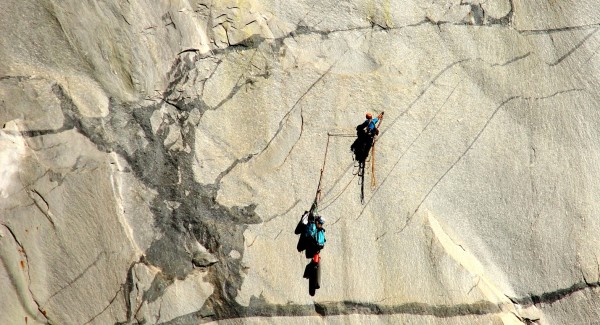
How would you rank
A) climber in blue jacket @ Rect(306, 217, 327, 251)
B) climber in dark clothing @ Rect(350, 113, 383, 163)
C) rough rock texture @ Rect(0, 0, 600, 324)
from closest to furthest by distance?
rough rock texture @ Rect(0, 0, 600, 324)
climber in blue jacket @ Rect(306, 217, 327, 251)
climber in dark clothing @ Rect(350, 113, 383, 163)

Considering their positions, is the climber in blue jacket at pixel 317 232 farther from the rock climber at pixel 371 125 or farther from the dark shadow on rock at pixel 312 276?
the rock climber at pixel 371 125

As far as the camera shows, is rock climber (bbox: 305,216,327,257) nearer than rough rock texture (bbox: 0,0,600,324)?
No

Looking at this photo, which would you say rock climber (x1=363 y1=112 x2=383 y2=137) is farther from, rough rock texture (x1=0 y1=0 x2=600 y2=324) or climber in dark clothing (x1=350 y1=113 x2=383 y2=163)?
rough rock texture (x1=0 y1=0 x2=600 y2=324)

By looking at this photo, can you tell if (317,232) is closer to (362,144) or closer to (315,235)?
(315,235)

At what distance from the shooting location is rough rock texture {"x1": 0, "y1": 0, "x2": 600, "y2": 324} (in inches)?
249

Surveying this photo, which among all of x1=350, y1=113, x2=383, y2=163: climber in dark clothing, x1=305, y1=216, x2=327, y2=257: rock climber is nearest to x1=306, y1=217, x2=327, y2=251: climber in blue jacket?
x1=305, y1=216, x2=327, y2=257: rock climber

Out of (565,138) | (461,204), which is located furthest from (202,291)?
(565,138)

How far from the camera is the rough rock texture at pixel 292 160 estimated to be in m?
6.32

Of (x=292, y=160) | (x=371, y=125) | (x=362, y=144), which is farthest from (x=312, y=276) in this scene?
(x=371, y=125)

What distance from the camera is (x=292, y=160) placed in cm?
666

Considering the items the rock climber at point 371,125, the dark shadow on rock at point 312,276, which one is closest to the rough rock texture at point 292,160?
the dark shadow on rock at point 312,276

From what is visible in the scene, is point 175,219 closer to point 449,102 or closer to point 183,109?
point 183,109

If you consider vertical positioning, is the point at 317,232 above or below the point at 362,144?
below

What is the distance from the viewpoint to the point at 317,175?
667 centimetres
